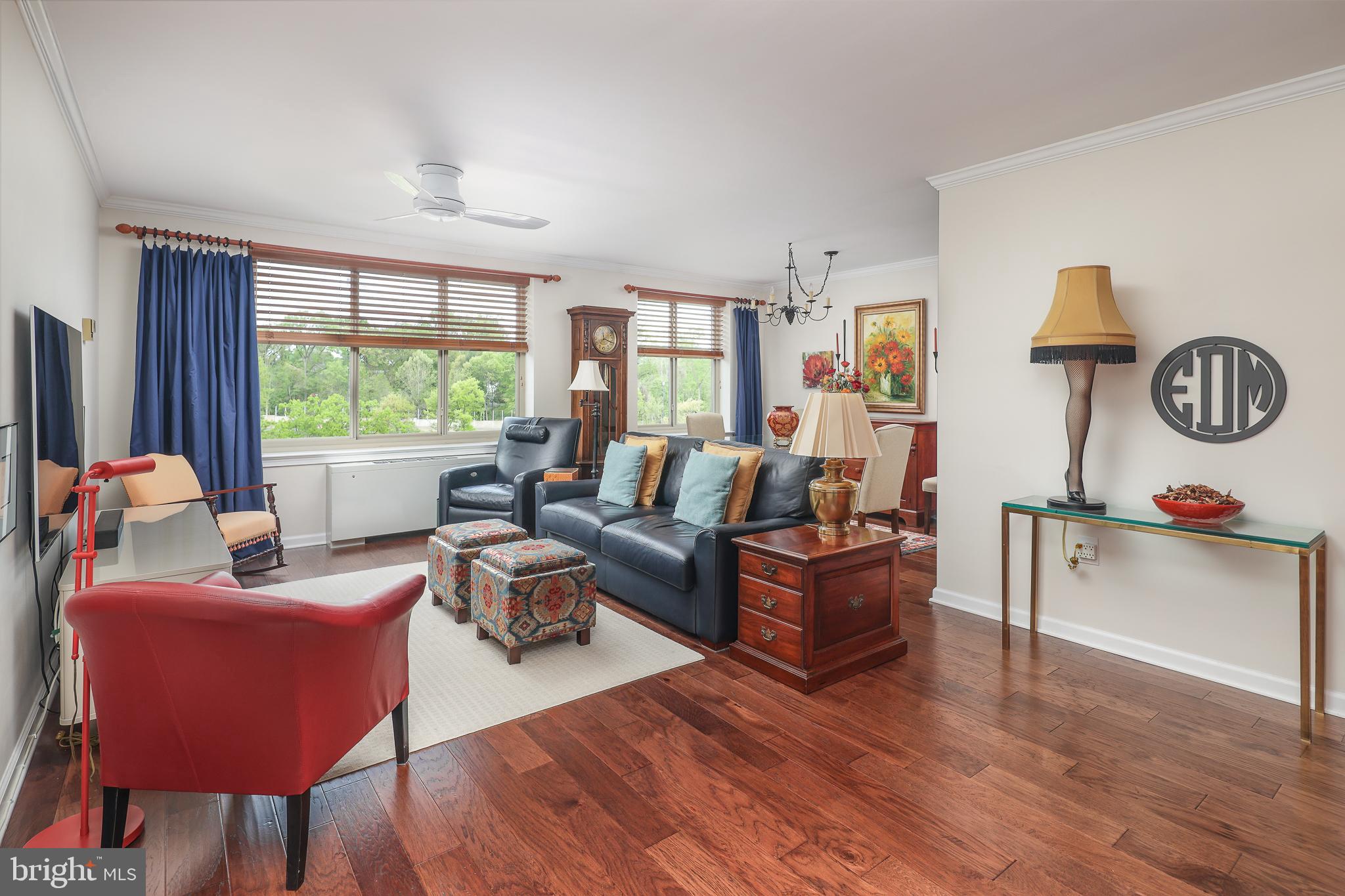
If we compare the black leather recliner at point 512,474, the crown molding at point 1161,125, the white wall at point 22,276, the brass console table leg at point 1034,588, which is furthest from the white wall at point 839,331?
the white wall at point 22,276

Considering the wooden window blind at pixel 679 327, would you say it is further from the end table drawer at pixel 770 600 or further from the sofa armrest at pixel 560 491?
the end table drawer at pixel 770 600

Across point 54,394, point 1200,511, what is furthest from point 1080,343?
point 54,394

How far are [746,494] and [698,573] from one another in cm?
66

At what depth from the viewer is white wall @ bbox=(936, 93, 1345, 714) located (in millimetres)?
2699

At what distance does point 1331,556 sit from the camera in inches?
105

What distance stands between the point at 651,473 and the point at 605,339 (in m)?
2.40

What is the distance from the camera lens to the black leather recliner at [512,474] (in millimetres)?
4984

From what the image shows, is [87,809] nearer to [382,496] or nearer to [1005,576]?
[1005,576]

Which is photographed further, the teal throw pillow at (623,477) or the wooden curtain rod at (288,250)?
the wooden curtain rod at (288,250)

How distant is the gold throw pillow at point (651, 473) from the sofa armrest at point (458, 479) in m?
1.69

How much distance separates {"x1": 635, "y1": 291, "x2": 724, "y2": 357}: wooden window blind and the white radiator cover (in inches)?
99.1

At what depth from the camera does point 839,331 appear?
723cm

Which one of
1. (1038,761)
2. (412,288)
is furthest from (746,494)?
(412,288)

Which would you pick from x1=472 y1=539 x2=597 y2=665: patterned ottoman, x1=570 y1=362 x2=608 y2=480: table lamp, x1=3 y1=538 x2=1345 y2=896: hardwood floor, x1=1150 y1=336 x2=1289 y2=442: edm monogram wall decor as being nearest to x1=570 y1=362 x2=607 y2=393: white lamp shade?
x1=570 y1=362 x2=608 y2=480: table lamp
